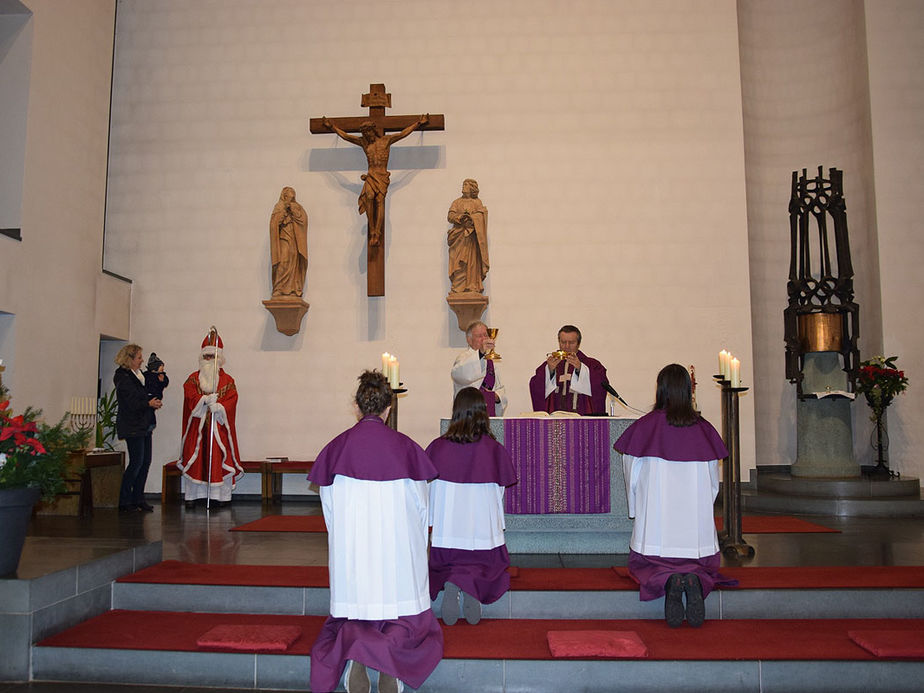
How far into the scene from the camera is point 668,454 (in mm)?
4840

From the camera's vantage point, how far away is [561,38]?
1020 centimetres

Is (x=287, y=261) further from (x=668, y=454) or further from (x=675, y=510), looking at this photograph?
(x=675, y=510)

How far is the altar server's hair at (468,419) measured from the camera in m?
4.86

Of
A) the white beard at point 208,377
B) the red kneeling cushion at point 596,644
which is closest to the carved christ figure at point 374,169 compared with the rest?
the white beard at point 208,377

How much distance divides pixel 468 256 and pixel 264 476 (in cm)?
357

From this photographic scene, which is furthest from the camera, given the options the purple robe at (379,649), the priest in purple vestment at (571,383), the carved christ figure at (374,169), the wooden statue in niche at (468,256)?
the carved christ figure at (374,169)

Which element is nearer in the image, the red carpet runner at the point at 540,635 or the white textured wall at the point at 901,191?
the red carpet runner at the point at 540,635

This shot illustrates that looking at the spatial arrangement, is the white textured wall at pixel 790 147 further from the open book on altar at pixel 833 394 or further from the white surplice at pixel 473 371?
the white surplice at pixel 473 371

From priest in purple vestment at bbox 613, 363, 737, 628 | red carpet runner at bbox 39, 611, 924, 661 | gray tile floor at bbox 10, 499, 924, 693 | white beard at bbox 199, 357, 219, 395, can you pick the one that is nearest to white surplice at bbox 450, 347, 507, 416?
gray tile floor at bbox 10, 499, 924, 693

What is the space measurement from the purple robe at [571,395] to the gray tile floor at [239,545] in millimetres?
1468

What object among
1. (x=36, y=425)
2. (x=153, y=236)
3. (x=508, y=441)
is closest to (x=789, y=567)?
(x=508, y=441)

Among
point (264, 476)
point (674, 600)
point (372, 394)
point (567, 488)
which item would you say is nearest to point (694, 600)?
point (674, 600)

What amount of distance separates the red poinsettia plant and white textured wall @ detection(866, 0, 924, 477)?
49 cm

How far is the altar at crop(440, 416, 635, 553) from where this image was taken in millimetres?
5930
